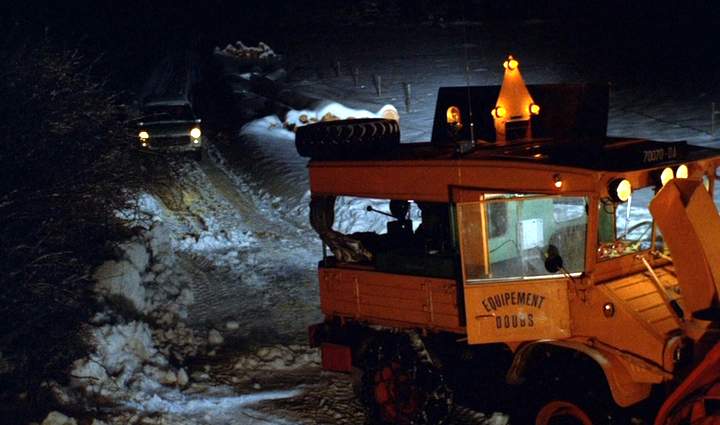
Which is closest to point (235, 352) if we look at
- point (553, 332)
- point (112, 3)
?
point (553, 332)

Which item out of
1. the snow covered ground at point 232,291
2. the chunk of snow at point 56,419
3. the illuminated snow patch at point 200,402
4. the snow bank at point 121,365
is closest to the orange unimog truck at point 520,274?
the snow covered ground at point 232,291

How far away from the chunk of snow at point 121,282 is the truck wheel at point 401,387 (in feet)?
14.3

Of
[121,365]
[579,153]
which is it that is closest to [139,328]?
[121,365]

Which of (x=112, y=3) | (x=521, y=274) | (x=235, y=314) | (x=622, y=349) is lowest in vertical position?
(x=235, y=314)

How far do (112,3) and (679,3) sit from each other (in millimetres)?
31007

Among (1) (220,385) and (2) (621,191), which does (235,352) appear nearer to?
(1) (220,385)

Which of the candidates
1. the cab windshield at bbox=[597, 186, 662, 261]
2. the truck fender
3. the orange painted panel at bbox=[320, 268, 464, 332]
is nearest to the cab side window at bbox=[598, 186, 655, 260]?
the cab windshield at bbox=[597, 186, 662, 261]

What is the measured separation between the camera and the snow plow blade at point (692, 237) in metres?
5.57

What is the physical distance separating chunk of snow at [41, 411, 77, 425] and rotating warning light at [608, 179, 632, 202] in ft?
15.9

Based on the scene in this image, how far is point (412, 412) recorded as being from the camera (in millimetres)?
7445

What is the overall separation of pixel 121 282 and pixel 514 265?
6166mm

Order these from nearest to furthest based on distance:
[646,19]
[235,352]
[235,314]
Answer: [235,352]
[235,314]
[646,19]

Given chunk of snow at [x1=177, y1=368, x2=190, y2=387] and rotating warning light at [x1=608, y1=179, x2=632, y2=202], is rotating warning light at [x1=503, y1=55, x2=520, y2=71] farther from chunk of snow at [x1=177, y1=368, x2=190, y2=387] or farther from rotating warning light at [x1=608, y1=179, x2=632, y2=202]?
chunk of snow at [x1=177, y1=368, x2=190, y2=387]

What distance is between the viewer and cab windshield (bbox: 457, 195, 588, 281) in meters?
6.21
